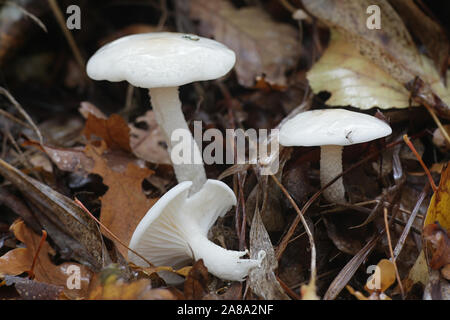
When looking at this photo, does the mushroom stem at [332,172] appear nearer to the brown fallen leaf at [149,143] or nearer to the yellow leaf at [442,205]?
the yellow leaf at [442,205]

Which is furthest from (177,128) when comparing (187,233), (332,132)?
(332,132)

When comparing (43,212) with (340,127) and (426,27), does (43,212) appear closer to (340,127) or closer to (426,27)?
(340,127)

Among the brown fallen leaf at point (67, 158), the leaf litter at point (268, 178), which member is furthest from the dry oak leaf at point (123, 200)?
the brown fallen leaf at point (67, 158)

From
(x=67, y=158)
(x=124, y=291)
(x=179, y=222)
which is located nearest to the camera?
(x=124, y=291)

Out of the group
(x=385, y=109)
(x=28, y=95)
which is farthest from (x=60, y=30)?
(x=385, y=109)

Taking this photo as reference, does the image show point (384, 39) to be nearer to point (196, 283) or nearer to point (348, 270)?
point (348, 270)

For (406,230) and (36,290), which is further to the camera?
(406,230)

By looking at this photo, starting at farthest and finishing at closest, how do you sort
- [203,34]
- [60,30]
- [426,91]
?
[60,30]
[203,34]
[426,91]
